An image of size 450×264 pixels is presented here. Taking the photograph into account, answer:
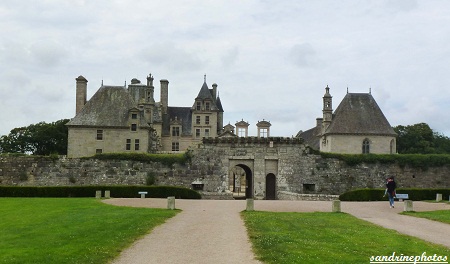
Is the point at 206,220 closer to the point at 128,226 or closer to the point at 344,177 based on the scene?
the point at 128,226

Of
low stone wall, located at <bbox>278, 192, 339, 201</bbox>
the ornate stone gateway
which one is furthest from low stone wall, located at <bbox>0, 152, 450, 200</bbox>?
low stone wall, located at <bbox>278, 192, 339, 201</bbox>

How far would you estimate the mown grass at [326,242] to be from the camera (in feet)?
41.7

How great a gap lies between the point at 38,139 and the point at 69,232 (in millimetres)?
68098

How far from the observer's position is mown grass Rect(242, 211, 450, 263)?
12711mm

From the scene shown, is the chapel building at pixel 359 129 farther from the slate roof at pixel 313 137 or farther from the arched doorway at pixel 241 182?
the arched doorway at pixel 241 182

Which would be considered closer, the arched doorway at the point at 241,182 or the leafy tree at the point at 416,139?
the arched doorway at the point at 241,182

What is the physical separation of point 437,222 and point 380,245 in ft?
26.8

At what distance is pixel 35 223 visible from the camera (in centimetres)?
1878

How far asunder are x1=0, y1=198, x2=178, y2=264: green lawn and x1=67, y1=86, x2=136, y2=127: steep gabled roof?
32.9 m

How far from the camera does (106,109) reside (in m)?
58.7

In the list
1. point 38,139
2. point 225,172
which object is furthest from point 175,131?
point 225,172

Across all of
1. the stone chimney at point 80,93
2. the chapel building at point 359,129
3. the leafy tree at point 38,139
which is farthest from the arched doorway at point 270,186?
the leafy tree at point 38,139

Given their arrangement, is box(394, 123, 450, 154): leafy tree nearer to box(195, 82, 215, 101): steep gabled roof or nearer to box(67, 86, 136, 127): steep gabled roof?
box(195, 82, 215, 101): steep gabled roof

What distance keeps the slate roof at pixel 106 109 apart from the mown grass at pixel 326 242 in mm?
40106
